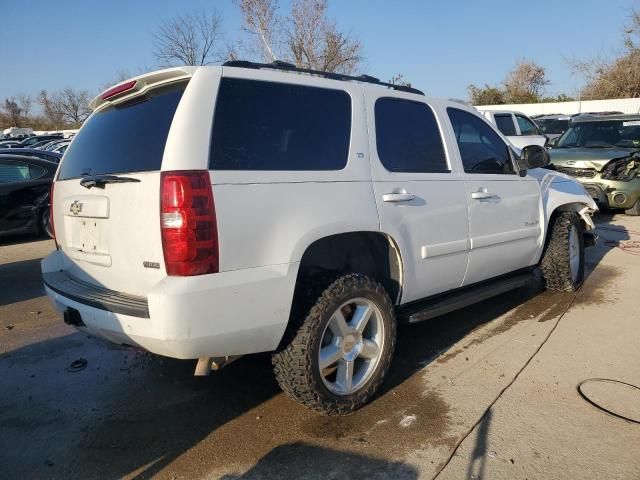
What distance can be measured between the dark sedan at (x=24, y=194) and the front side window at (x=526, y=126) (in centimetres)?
1121

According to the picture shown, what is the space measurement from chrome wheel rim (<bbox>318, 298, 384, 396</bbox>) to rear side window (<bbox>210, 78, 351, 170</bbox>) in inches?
34.1

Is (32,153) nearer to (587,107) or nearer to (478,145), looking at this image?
(478,145)

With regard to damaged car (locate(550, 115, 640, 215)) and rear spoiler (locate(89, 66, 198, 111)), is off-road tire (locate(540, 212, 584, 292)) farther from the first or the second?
damaged car (locate(550, 115, 640, 215))

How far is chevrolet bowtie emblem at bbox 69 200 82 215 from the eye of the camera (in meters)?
2.93

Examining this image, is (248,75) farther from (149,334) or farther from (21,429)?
(21,429)

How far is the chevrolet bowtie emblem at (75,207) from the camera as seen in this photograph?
2.93 meters

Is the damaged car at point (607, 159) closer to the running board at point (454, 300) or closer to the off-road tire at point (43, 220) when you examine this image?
the running board at point (454, 300)

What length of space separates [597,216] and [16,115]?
7746 centimetres

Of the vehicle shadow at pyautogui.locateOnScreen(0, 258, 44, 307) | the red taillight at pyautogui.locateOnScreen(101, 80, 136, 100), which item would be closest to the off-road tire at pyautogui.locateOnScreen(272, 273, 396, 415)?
the red taillight at pyautogui.locateOnScreen(101, 80, 136, 100)

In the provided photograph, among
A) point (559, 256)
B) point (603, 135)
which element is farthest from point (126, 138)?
point (603, 135)

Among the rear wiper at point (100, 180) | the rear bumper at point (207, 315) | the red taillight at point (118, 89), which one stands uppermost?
the red taillight at point (118, 89)

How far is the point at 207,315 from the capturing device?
2.36m

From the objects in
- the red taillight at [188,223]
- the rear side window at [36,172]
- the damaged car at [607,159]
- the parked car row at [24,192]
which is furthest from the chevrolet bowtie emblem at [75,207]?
the damaged car at [607,159]

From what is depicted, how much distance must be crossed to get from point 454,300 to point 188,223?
2.14 meters
